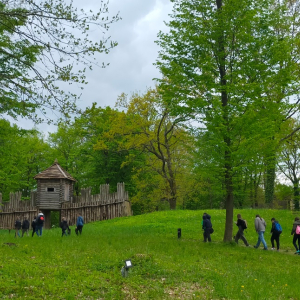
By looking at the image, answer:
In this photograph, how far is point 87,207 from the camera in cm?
3184

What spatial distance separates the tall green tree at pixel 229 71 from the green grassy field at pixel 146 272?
4.15 meters

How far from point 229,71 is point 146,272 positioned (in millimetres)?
10399

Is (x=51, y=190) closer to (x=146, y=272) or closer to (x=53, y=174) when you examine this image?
(x=53, y=174)

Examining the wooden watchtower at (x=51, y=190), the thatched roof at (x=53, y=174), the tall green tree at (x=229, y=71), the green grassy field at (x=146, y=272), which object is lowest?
the green grassy field at (x=146, y=272)

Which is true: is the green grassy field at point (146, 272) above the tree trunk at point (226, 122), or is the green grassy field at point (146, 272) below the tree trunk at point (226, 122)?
below

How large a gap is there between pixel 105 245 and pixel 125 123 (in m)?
22.1

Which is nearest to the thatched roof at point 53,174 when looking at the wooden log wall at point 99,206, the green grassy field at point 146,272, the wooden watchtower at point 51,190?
the wooden watchtower at point 51,190

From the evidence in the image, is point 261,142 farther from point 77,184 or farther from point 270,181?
point 77,184

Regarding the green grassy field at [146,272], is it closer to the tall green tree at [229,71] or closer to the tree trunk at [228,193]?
the tree trunk at [228,193]

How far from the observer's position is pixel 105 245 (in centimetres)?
1444

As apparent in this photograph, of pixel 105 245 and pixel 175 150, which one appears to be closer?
pixel 105 245

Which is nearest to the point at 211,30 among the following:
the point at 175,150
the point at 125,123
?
the point at 125,123

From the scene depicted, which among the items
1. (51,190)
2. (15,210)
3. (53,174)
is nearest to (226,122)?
(53,174)

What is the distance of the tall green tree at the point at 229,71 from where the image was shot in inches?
599
